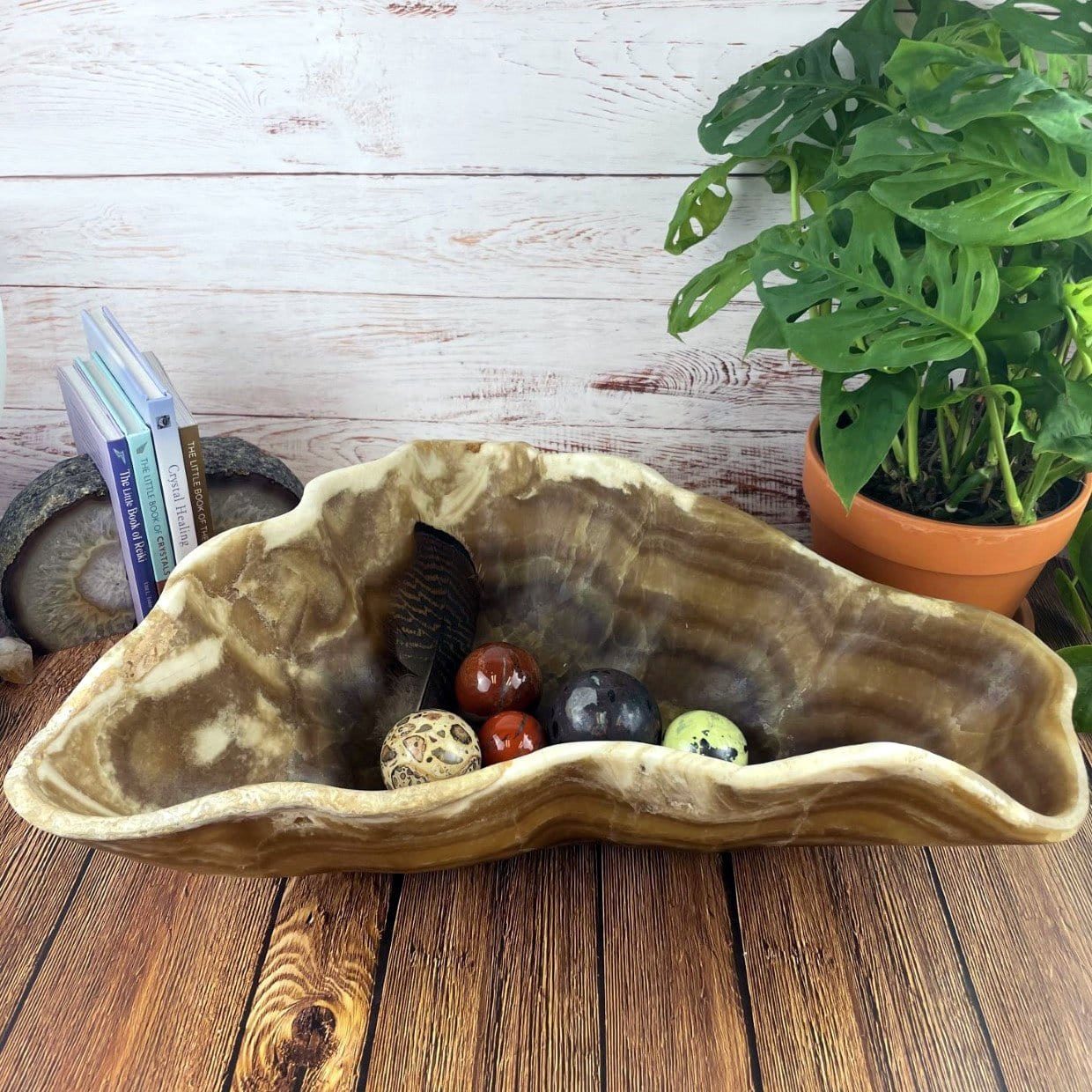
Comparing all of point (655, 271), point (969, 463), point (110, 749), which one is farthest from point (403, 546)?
point (969, 463)

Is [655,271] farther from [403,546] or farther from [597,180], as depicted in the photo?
[403,546]

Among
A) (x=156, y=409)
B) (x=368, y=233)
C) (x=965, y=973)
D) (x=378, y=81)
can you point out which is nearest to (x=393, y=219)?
(x=368, y=233)

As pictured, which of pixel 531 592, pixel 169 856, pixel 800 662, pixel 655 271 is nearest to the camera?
pixel 169 856

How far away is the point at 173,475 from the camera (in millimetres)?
1007

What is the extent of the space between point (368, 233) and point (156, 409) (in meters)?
0.30

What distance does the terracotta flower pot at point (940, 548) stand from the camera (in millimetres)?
818

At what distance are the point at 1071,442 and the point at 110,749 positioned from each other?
0.72 metres

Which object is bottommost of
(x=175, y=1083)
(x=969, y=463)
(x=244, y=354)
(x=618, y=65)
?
(x=175, y=1083)

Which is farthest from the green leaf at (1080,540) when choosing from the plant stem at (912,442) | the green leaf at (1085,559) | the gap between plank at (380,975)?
the gap between plank at (380,975)

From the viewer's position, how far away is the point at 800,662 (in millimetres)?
813

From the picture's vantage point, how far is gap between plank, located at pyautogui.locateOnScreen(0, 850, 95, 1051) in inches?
28.0

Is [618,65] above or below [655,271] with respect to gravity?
above

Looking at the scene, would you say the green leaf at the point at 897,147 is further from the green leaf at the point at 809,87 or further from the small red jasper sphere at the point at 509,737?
the small red jasper sphere at the point at 509,737

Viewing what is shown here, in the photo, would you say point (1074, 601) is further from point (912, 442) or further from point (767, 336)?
point (767, 336)
